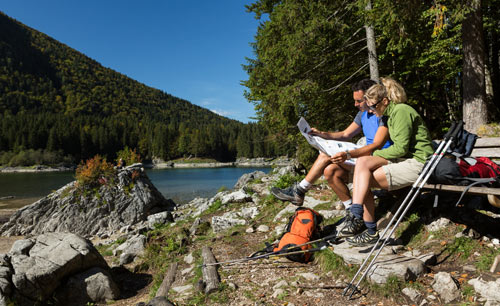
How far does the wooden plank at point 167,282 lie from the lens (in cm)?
400

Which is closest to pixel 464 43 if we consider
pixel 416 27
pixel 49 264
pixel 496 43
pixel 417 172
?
pixel 416 27

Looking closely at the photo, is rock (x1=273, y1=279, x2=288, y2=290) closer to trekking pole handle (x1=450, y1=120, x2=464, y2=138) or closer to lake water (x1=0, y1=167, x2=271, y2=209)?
trekking pole handle (x1=450, y1=120, x2=464, y2=138)

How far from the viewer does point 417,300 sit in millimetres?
2658

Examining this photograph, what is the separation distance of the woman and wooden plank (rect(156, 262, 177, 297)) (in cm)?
262

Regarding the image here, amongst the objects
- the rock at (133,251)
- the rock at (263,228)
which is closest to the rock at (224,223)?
the rock at (263,228)

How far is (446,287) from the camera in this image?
2.64m

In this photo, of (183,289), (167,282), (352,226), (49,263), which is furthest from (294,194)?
(49,263)

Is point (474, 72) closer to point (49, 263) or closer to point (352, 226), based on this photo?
point (352, 226)

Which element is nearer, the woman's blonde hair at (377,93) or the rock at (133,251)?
the woman's blonde hair at (377,93)

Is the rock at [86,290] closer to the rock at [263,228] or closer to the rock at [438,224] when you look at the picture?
the rock at [263,228]

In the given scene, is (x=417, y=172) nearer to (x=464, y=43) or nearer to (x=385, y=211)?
(x=385, y=211)

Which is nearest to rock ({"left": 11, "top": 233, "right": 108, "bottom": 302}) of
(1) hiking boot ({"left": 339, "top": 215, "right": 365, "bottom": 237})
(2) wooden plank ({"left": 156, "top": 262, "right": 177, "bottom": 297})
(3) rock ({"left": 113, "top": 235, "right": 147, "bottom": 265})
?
(3) rock ({"left": 113, "top": 235, "right": 147, "bottom": 265})

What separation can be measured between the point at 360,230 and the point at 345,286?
95cm

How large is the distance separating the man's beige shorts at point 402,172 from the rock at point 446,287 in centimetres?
102
